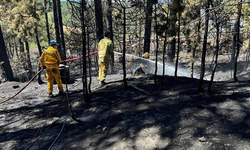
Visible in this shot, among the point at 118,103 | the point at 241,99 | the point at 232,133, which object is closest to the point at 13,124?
the point at 118,103

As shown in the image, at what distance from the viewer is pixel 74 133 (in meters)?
3.58

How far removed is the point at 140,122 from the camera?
3.49m

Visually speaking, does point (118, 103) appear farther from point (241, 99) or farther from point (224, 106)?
point (241, 99)

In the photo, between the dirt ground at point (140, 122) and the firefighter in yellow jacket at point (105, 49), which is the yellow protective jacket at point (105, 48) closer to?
the firefighter in yellow jacket at point (105, 49)

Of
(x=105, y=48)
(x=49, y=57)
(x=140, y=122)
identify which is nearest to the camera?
(x=140, y=122)

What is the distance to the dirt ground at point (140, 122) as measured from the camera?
108 inches

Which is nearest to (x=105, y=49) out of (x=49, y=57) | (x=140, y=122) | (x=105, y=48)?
(x=105, y=48)

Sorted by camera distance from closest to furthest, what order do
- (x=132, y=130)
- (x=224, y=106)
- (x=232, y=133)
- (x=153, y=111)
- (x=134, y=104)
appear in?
(x=232, y=133) → (x=132, y=130) → (x=224, y=106) → (x=153, y=111) → (x=134, y=104)

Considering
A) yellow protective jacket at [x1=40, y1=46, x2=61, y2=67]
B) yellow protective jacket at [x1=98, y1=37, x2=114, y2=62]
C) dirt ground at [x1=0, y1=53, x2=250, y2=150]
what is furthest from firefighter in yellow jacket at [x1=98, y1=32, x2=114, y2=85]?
yellow protective jacket at [x1=40, y1=46, x2=61, y2=67]

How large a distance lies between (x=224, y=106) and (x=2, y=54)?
13548mm

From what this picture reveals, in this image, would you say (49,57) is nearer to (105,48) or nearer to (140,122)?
(105,48)

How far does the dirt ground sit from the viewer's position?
2754 mm

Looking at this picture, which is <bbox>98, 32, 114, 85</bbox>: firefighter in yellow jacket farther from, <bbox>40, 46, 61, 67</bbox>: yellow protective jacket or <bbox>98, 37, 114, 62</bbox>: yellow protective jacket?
<bbox>40, 46, 61, 67</bbox>: yellow protective jacket

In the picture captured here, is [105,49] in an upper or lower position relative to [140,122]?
upper
